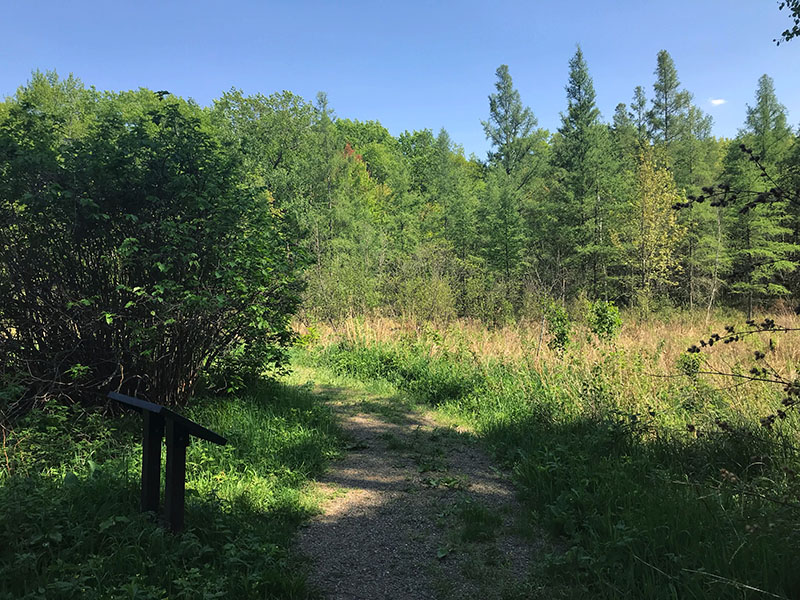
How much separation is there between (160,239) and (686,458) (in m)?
5.82

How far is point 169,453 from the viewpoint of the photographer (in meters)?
2.90

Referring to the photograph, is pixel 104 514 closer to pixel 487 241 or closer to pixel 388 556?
pixel 388 556

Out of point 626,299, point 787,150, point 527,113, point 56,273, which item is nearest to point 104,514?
point 56,273

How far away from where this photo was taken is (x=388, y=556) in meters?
3.20

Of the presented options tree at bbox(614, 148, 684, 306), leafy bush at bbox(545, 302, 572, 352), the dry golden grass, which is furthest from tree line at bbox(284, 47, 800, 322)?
leafy bush at bbox(545, 302, 572, 352)

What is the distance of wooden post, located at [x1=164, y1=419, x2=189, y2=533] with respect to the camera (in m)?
2.90

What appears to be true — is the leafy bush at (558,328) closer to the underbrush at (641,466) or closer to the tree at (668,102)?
the underbrush at (641,466)

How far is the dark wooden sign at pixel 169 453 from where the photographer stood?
9.46 ft

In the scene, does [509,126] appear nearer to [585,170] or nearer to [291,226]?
[585,170]

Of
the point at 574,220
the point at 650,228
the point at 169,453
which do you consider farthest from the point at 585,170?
the point at 169,453

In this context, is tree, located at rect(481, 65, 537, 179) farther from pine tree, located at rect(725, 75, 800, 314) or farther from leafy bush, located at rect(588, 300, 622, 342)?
leafy bush, located at rect(588, 300, 622, 342)

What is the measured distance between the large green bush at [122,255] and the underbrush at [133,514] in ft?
2.16

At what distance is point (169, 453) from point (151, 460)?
9.5 inches

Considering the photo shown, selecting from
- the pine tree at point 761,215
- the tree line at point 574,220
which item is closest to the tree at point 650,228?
the tree line at point 574,220
